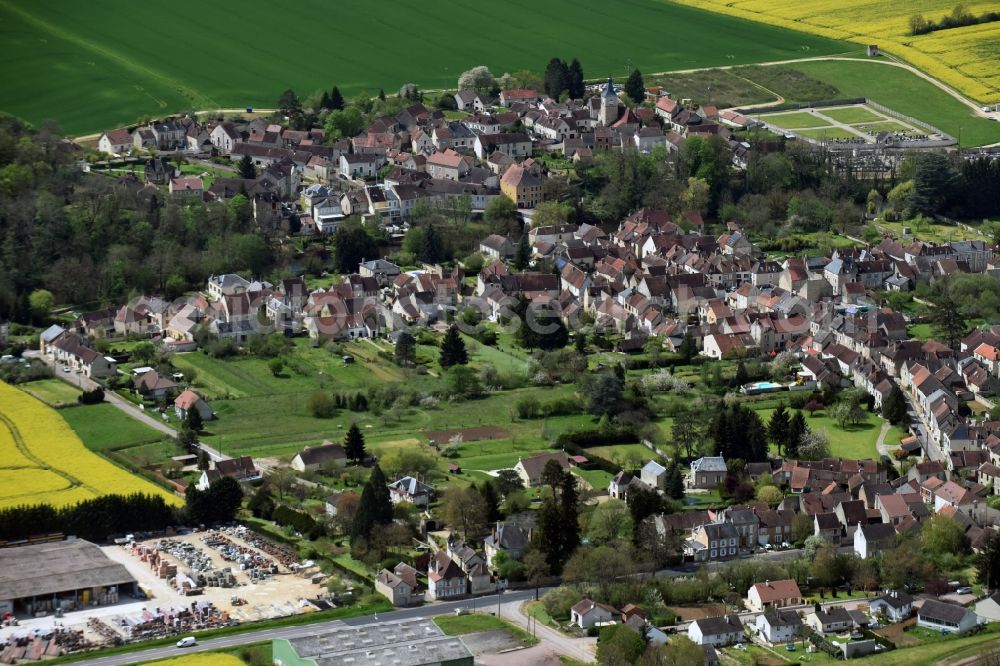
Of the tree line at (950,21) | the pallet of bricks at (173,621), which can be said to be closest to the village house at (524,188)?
the tree line at (950,21)

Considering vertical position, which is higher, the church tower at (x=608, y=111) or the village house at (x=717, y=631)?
the church tower at (x=608, y=111)

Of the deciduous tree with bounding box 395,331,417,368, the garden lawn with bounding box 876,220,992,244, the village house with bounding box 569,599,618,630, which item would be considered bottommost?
the village house with bounding box 569,599,618,630

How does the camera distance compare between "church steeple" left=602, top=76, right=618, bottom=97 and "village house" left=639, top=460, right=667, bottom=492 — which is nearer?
"village house" left=639, top=460, right=667, bottom=492

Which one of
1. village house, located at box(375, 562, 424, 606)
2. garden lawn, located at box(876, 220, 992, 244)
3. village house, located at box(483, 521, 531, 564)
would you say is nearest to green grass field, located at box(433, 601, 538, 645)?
village house, located at box(375, 562, 424, 606)

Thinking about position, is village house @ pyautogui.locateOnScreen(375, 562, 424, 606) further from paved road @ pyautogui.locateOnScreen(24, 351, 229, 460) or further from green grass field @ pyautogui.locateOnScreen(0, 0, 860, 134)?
green grass field @ pyautogui.locateOnScreen(0, 0, 860, 134)

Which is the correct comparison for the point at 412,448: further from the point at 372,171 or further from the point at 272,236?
the point at 372,171

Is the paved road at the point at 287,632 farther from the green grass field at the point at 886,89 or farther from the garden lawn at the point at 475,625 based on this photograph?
the green grass field at the point at 886,89
